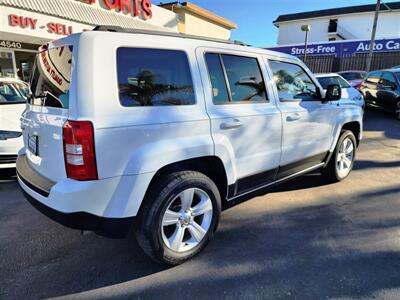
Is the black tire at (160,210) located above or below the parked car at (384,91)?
below

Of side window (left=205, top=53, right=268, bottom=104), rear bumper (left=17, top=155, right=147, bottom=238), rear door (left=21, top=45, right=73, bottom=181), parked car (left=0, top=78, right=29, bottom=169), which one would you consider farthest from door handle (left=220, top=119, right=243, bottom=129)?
parked car (left=0, top=78, right=29, bottom=169)

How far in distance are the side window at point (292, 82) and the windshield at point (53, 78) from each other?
7.05ft

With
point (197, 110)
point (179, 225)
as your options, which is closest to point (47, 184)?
point (179, 225)

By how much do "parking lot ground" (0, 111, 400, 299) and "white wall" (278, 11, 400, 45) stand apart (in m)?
39.5

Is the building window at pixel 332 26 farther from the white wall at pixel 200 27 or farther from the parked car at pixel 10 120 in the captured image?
the parked car at pixel 10 120

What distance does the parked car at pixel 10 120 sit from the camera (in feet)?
15.5

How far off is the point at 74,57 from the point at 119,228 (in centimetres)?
128

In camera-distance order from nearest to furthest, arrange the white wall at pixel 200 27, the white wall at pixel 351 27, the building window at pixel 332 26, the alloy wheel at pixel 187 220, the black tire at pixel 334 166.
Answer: the alloy wheel at pixel 187 220 → the black tire at pixel 334 166 → the white wall at pixel 200 27 → the white wall at pixel 351 27 → the building window at pixel 332 26

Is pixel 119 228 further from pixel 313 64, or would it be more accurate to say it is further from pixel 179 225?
pixel 313 64

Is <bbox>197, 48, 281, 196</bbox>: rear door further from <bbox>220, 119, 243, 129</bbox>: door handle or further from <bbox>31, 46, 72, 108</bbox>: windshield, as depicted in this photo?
<bbox>31, 46, 72, 108</bbox>: windshield

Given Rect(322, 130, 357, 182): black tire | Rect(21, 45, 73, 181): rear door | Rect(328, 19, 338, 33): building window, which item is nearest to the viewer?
Rect(21, 45, 73, 181): rear door

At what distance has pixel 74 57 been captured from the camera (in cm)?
226

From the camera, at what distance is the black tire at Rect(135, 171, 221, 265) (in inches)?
98.7

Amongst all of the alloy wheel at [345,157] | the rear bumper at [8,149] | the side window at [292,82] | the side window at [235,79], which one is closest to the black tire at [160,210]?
the side window at [235,79]
